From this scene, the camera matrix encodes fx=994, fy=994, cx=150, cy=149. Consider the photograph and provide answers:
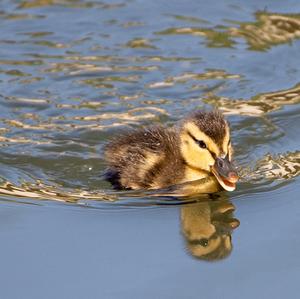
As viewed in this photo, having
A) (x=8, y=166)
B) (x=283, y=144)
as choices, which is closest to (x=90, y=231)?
(x=8, y=166)

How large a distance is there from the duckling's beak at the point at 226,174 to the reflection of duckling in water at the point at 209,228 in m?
0.09

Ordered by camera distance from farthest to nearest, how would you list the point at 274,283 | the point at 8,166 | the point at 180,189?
1. the point at 8,166
2. the point at 180,189
3. the point at 274,283

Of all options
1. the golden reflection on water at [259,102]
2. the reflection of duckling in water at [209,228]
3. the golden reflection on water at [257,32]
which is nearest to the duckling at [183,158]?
the reflection of duckling in water at [209,228]

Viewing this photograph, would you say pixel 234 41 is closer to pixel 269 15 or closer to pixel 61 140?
pixel 269 15

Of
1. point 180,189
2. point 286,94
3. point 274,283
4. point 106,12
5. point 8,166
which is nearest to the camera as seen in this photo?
point 274,283

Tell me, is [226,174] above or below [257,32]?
above

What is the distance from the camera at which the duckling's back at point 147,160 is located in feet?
17.3

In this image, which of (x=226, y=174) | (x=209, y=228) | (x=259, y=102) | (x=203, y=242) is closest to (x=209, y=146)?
(x=226, y=174)

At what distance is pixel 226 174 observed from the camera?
16.5 feet

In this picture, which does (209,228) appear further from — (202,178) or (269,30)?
(269,30)

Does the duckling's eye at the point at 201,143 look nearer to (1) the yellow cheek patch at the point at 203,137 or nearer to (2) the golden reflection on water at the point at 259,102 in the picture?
(1) the yellow cheek patch at the point at 203,137

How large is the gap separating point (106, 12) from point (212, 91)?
1.65 m

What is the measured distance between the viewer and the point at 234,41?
300 inches

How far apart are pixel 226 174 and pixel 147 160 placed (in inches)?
19.1
